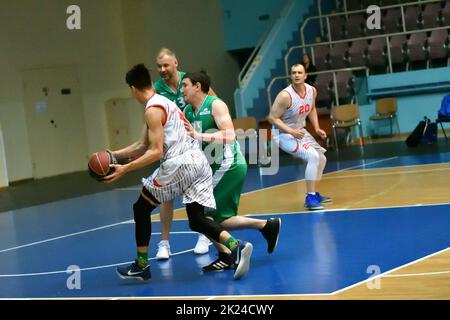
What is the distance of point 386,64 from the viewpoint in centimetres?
2039

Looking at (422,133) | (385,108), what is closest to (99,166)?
(422,133)

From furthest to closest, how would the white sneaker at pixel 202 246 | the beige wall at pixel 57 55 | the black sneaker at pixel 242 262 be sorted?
the beige wall at pixel 57 55 → the white sneaker at pixel 202 246 → the black sneaker at pixel 242 262

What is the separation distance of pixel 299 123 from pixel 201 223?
390 centimetres

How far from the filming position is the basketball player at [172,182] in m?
7.08

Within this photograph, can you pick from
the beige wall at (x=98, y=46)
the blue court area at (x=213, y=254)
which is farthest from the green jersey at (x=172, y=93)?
the beige wall at (x=98, y=46)

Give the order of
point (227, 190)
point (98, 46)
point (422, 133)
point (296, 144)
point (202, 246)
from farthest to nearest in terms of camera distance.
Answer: point (98, 46) → point (422, 133) → point (296, 144) → point (202, 246) → point (227, 190)

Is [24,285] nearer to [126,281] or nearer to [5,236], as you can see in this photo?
[126,281]

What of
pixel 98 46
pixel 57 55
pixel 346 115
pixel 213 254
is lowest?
pixel 213 254

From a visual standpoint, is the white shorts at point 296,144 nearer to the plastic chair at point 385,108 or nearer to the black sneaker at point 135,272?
the black sneaker at point 135,272

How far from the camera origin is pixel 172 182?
721 centimetres

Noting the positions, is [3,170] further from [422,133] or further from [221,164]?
[221,164]

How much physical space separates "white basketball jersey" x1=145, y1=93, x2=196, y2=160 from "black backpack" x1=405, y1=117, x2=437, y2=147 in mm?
10631

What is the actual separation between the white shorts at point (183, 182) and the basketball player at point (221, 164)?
0.35m

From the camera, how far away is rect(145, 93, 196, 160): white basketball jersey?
279 inches
